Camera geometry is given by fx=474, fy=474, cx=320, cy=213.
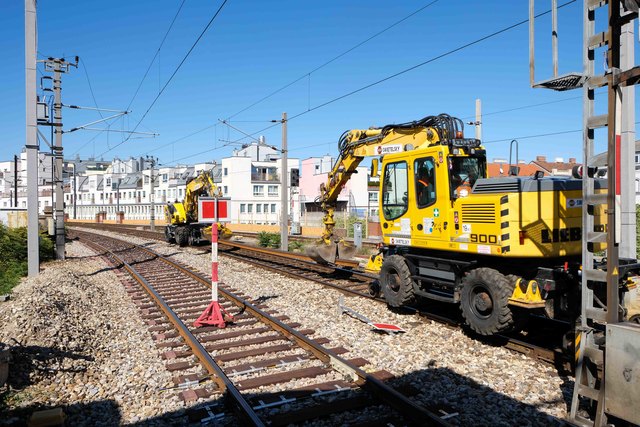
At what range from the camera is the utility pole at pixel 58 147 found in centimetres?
1994

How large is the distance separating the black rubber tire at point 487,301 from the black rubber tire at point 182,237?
20853 millimetres

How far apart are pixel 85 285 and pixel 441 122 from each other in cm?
1039

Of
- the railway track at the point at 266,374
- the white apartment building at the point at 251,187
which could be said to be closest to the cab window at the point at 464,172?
the railway track at the point at 266,374

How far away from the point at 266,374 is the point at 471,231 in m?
Answer: 3.92

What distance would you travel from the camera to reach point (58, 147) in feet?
65.9

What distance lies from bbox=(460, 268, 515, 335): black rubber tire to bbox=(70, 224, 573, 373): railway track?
1.38 feet

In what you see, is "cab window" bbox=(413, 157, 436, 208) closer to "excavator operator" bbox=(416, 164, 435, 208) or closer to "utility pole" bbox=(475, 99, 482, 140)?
"excavator operator" bbox=(416, 164, 435, 208)

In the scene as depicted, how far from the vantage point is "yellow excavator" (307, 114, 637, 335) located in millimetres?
6930

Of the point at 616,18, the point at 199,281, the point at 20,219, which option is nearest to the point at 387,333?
the point at 616,18

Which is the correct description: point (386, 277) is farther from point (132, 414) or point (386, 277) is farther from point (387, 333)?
point (132, 414)

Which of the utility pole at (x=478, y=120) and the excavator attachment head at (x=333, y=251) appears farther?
the utility pole at (x=478, y=120)

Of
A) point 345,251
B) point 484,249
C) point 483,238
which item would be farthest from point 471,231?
point 345,251

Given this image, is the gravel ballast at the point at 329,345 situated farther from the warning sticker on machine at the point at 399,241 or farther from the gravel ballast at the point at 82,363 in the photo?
the warning sticker on machine at the point at 399,241

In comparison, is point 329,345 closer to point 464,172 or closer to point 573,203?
point 464,172
